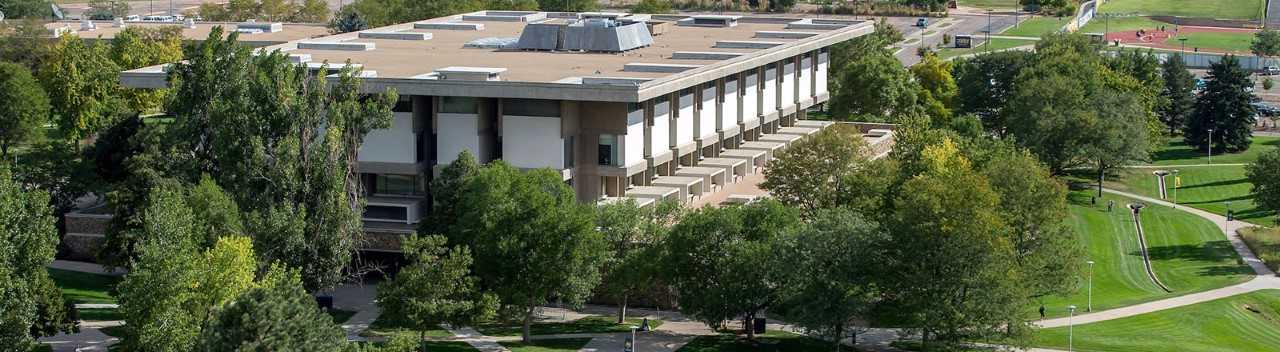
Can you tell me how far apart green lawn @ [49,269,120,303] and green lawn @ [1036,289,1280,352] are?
40359 millimetres

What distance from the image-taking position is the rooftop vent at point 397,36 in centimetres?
11488

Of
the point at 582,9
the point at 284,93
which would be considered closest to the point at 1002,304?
the point at 284,93

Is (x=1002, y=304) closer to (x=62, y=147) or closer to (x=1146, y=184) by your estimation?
(x=62, y=147)

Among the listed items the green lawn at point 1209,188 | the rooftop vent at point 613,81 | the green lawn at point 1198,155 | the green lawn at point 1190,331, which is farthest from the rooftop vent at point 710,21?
the green lawn at point 1190,331

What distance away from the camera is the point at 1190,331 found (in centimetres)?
7762

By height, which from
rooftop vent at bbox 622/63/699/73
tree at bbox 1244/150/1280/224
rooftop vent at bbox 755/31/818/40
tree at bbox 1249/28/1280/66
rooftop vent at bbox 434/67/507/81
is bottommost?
tree at bbox 1244/150/1280/224

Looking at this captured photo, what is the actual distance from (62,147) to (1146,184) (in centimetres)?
7152

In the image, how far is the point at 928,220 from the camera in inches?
2662

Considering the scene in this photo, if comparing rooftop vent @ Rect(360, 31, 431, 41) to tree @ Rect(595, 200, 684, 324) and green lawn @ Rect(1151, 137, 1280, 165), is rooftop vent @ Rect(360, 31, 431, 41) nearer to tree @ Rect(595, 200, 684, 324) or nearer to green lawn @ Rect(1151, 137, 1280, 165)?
tree @ Rect(595, 200, 684, 324)

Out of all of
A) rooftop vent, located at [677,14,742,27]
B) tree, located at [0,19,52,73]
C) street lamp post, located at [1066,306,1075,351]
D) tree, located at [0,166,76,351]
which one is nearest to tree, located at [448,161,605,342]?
tree, located at [0,166,76,351]

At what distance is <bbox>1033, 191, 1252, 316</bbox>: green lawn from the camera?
87062 millimetres

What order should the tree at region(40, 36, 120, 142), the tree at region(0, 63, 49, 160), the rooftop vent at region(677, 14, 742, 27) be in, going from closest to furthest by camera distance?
the tree at region(0, 63, 49, 160), the tree at region(40, 36, 120, 142), the rooftop vent at region(677, 14, 742, 27)

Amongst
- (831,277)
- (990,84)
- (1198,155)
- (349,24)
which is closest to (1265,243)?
(990,84)

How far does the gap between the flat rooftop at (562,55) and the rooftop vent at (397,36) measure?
0.06 meters
